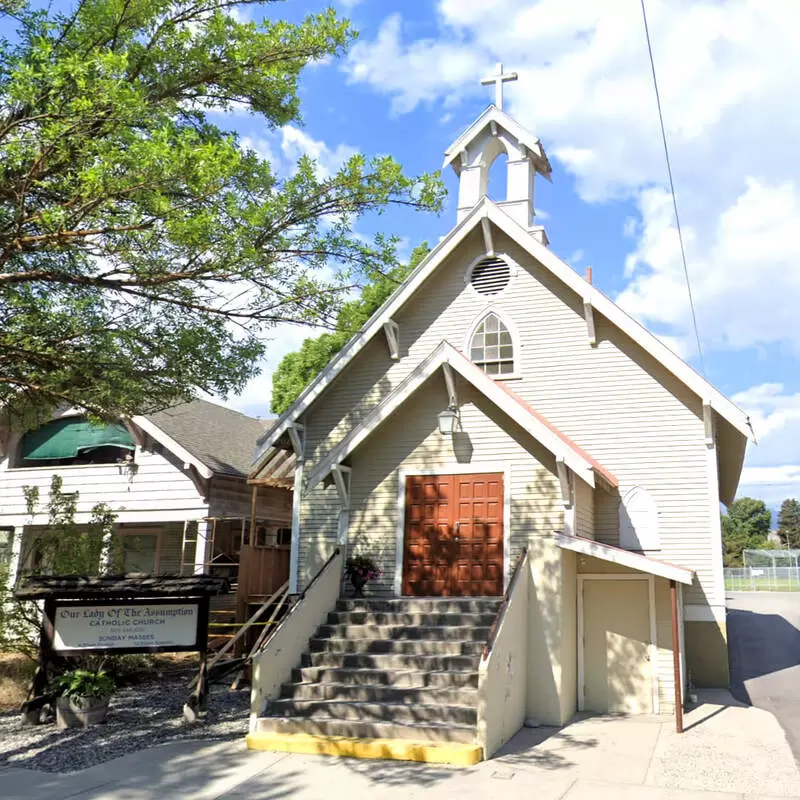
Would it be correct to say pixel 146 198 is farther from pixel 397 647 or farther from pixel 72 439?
pixel 72 439

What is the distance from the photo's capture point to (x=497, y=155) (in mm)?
18297

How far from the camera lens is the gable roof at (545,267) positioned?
14.0 meters

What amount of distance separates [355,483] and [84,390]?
485 centimetres

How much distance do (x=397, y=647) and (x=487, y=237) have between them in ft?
27.7

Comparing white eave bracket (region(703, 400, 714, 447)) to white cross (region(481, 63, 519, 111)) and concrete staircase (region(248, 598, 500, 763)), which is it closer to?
concrete staircase (region(248, 598, 500, 763))

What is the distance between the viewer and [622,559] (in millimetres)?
11648

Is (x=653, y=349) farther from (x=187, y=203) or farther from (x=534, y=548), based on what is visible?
(x=187, y=203)

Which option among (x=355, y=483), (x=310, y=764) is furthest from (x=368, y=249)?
(x=310, y=764)

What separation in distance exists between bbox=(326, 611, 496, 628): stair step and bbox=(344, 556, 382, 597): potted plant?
666mm

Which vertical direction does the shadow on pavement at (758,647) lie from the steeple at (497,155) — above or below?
below

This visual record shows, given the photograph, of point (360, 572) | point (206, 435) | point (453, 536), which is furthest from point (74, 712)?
point (206, 435)

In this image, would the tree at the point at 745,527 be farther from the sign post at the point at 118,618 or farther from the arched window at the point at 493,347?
the sign post at the point at 118,618

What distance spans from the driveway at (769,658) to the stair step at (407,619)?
437cm

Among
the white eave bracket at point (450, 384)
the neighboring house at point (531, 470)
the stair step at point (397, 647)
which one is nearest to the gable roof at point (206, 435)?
the neighboring house at point (531, 470)
